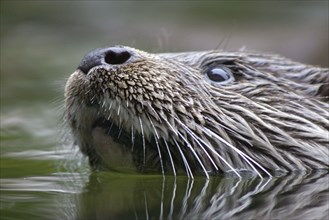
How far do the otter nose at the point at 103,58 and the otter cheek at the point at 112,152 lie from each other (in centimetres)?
37

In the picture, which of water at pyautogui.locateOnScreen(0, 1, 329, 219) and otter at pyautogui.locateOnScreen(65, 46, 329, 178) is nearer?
water at pyautogui.locateOnScreen(0, 1, 329, 219)

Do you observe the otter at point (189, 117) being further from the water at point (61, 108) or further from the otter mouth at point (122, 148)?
the water at point (61, 108)

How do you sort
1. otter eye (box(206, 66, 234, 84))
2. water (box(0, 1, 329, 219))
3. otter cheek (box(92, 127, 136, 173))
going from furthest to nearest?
otter eye (box(206, 66, 234, 84)), otter cheek (box(92, 127, 136, 173)), water (box(0, 1, 329, 219))

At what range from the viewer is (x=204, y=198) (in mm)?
5023

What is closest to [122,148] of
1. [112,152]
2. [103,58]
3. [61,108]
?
[112,152]

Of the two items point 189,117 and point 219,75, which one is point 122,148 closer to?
point 189,117

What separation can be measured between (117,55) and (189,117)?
0.55 metres

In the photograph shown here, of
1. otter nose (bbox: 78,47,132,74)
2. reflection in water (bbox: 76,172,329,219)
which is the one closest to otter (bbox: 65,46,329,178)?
otter nose (bbox: 78,47,132,74)

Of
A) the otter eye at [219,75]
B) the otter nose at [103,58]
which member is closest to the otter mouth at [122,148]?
the otter nose at [103,58]

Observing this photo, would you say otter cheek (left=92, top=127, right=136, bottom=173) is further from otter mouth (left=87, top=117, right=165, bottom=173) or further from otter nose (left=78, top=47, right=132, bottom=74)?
otter nose (left=78, top=47, right=132, bottom=74)

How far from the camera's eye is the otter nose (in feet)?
18.0

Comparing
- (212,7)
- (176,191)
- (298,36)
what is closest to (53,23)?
(212,7)

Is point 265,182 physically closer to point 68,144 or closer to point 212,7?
point 68,144

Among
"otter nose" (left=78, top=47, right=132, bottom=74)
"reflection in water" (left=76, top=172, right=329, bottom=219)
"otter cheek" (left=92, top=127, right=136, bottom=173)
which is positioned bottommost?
"reflection in water" (left=76, top=172, right=329, bottom=219)
